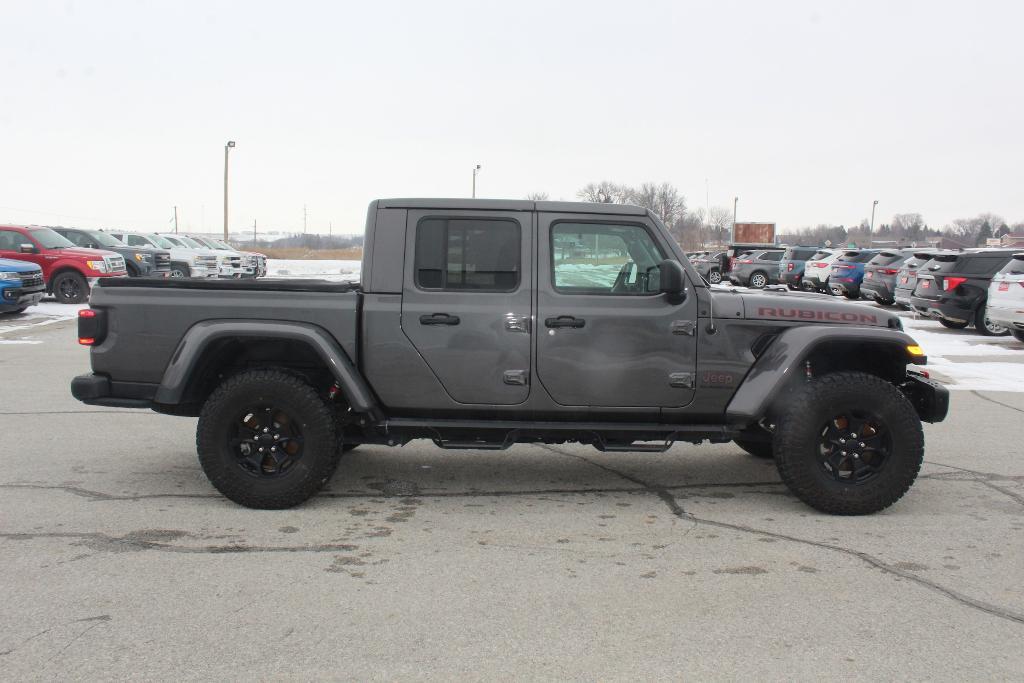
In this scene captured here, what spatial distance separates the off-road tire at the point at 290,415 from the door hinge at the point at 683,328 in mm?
2063

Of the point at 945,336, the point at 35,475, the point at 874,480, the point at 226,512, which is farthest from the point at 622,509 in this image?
the point at 945,336

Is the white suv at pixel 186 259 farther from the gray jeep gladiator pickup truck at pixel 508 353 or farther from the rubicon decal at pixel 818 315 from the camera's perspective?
the rubicon decal at pixel 818 315

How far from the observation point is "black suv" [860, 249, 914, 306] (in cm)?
2162

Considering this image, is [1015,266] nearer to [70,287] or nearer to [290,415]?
[290,415]

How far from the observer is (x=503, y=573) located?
13.9 feet

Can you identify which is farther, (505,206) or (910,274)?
(910,274)

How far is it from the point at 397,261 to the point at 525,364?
3.19ft

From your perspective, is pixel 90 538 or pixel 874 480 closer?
pixel 90 538

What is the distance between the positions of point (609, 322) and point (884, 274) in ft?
61.5

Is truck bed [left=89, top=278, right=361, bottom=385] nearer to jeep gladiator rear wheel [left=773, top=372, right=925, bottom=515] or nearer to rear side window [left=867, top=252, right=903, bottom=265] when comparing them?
jeep gladiator rear wheel [left=773, top=372, right=925, bottom=515]

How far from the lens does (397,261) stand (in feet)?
17.2

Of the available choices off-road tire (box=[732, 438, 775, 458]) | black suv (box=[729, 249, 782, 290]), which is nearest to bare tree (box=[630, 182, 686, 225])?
black suv (box=[729, 249, 782, 290])

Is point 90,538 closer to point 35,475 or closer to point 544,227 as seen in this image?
point 35,475

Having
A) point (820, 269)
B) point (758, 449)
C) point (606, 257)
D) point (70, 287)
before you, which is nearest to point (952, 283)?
point (820, 269)
